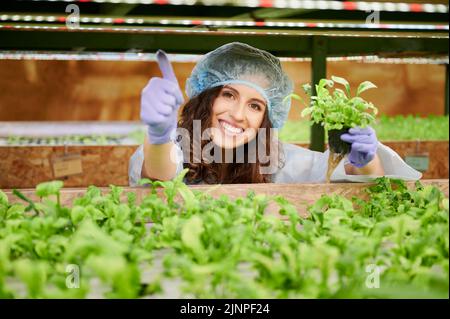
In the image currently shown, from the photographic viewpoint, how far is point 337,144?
204 centimetres

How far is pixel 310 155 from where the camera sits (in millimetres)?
2926

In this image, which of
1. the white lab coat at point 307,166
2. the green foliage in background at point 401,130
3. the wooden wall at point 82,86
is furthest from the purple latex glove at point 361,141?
the wooden wall at point 82,86

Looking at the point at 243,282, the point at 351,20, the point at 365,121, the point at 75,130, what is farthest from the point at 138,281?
the point at 75,130

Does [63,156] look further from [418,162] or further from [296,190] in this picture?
[418,162]

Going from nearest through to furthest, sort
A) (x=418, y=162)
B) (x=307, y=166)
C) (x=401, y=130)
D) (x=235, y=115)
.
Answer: (x=235, y=115), (x=307, y=166), (x=418, y=162), (x=401, y=130)

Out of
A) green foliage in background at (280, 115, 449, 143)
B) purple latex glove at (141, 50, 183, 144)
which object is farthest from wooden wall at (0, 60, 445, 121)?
purple latex glove at (141, 50, 183, 144)

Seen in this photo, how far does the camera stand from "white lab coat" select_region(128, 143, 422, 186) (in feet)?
7.93

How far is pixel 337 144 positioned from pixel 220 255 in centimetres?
104

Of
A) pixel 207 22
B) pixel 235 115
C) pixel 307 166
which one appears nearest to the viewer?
pixel 207 22

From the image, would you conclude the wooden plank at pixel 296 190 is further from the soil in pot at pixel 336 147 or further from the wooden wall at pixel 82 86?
the wooden wall at pixel 82 86

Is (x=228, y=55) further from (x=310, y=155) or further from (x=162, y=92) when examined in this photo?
(x=162, y=92)

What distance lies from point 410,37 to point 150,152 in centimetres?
156

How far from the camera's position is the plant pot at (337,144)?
2.03m

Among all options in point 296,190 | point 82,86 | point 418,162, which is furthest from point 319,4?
point 82,86
